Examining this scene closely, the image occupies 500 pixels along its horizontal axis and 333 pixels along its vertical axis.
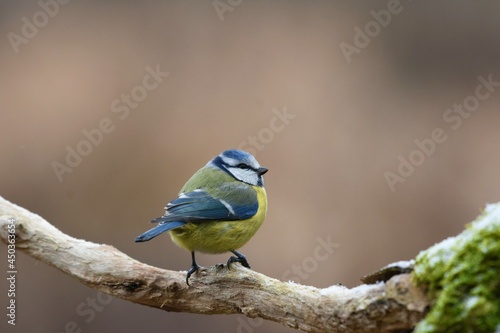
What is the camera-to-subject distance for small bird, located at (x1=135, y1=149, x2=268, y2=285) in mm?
1840

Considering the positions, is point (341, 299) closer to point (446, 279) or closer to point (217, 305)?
point (446, 279)

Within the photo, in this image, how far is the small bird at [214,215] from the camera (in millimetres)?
1840

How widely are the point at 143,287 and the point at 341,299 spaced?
69 cm

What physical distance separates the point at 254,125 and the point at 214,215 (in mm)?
2360

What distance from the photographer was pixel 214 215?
1.89 m

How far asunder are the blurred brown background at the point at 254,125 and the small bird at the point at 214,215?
1.81m

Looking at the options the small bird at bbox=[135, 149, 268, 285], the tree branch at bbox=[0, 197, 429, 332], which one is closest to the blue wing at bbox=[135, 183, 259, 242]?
the small bird at bbox=[135, 149, 268, 285]

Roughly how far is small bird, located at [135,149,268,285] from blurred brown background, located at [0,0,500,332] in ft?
5.94

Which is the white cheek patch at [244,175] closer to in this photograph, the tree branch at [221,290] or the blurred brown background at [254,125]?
the tree branch at [221,290]

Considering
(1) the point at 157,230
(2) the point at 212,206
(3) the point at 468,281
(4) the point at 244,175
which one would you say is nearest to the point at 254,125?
(4) the point at 244,175

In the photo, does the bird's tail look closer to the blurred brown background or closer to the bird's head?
the bird's head

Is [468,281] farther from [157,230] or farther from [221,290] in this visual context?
[157,230]

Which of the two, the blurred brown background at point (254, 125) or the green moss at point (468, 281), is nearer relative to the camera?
the green moss at point (468, 281)

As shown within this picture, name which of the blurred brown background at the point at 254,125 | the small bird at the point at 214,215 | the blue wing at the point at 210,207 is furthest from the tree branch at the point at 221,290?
the blurred brown background at the point at 254,125
